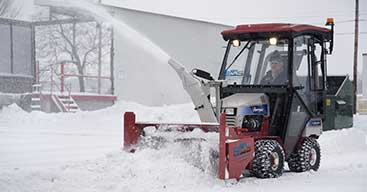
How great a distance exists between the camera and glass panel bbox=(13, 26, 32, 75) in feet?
72.3

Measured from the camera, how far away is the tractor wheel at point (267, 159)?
26.9 ft

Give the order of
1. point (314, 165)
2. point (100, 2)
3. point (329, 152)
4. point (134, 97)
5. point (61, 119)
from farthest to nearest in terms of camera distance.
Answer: point (134, 97), point (61, 119), point (100, 2), point (329, 152), point (314, 165)

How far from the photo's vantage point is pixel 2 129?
17.4m

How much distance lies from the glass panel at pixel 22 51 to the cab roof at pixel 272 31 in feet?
46.7

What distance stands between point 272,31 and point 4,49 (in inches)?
592

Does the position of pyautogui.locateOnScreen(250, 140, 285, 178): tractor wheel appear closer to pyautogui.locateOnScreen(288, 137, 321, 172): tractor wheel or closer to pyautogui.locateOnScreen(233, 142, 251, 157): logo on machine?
pyautogui.locateOnScreen(233, 142, 251, 157): logo on machine

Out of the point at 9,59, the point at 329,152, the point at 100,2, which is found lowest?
the point at 329,152

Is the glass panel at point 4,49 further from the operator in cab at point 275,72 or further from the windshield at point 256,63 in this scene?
the operator in cab at point 275,72

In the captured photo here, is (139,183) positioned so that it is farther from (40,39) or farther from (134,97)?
(40,39)

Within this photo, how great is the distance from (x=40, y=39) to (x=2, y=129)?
726cm

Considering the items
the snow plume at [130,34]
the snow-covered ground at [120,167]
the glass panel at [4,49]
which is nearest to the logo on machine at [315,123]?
the snow-covered ground at [120,167]

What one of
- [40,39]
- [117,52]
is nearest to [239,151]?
[117,52]

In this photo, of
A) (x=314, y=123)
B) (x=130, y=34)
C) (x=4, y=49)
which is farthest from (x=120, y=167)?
(x=4, y=49)

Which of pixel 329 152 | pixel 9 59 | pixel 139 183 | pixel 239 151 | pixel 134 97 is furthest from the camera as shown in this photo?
pixel 134 97
